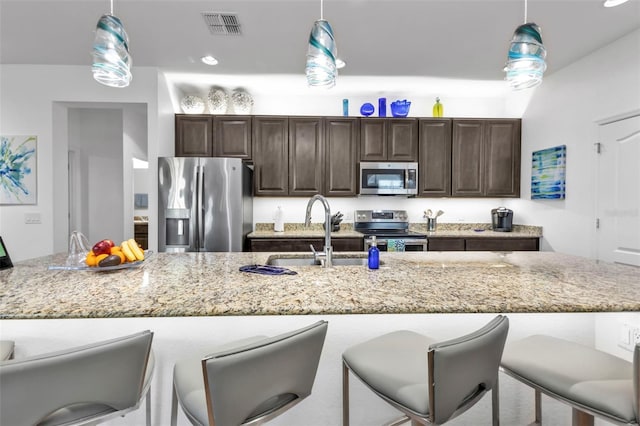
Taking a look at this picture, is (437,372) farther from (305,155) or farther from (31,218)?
(31,218)

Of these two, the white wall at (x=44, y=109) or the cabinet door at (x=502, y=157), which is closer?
the white wall at (x=44, y=109)

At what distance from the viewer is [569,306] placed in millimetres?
1044

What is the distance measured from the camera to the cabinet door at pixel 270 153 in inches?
157

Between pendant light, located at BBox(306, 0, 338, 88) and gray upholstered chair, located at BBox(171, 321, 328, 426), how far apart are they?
3.90 feet

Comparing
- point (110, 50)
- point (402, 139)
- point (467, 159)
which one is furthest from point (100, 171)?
point (467, 159)

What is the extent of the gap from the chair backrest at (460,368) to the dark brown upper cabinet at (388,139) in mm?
3288

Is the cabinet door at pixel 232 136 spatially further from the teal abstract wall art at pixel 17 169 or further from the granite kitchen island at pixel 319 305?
the granite kitchen island at pixel 319 305

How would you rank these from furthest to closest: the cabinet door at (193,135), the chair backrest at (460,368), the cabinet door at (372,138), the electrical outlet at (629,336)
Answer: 1. the cabinet door at (372,138)
2. the cabinet door at (193,135)
3. the electrical outlet at (629,336)
4. the chair backrest at (460,368)

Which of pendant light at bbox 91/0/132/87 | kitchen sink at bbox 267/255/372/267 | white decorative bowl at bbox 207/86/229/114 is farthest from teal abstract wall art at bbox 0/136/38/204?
kitchen sink at bbox 267/255/372/267

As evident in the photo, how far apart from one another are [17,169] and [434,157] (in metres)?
4.54

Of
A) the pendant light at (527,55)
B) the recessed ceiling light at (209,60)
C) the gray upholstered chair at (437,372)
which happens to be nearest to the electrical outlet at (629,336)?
the gray upholstered chair at (437,372)

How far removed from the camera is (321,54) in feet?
5.11

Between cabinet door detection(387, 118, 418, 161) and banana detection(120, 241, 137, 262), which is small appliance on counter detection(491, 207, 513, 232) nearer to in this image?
cabinet door detection(387, 118, 418, 161)

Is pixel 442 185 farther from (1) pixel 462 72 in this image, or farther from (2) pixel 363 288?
(2) pixel 363 288
